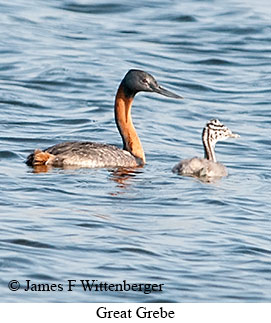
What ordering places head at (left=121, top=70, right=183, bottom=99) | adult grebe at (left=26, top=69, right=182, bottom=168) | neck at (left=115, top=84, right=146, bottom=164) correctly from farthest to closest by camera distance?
neck at (left=115, top=84, right=146, bottom=164) < head at (left=121, top=70, right=183, bottom=99) < adult grebe at (left=26, top=69, right=182, bottom=168)

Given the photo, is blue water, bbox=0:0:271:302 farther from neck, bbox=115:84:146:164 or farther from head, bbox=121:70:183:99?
head, bbox=121:70:183:99

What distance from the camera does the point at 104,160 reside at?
1310 centimetres

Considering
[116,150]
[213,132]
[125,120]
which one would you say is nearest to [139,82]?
[125,120]

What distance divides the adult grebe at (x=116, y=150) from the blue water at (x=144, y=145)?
7.2 inches

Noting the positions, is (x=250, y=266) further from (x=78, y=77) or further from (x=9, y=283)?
(x=78, y=77)

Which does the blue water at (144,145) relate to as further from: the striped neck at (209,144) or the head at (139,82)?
the head at (139,82)

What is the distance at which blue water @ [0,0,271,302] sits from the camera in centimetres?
920

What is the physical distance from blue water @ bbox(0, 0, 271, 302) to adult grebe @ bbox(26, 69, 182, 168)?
7.2 inches

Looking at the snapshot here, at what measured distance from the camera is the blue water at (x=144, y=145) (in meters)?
9.20

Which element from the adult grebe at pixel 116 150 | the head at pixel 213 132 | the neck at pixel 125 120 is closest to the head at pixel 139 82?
the adult grebe at pixel 116 150

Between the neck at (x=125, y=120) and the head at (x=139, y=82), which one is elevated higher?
the head at (x=139, y=82)

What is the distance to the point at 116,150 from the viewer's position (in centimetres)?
1341

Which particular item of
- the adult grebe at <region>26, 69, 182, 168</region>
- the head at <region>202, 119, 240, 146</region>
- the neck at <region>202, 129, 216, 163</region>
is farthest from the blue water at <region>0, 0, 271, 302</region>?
the head at <region>202, 119, 240, 146</region>

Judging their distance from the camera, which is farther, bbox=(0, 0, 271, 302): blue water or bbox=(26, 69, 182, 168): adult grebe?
bbox=(26, 69, 182, 168): adult grebe
